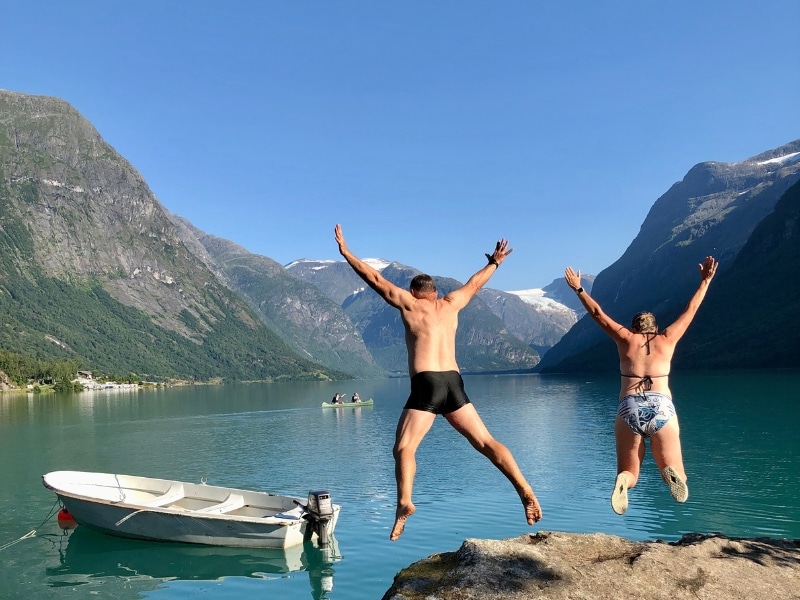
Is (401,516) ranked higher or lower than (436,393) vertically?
lower

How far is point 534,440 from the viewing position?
6106 centimetres

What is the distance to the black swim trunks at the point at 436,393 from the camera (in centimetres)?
795

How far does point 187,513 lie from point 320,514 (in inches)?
204

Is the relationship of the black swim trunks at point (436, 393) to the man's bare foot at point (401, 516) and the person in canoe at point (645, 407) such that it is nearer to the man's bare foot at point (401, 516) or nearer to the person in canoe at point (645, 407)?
the man's bare foot at point (401, 516)

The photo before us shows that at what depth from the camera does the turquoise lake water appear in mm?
23609

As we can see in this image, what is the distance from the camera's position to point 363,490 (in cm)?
3866

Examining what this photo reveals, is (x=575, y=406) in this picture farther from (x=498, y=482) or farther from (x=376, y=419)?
(x=498, y=482)

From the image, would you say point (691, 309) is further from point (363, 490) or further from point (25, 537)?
point (363, 490)

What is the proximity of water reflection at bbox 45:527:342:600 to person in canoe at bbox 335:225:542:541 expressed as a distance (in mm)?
15491

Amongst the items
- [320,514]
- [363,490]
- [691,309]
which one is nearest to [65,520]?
[320,514]

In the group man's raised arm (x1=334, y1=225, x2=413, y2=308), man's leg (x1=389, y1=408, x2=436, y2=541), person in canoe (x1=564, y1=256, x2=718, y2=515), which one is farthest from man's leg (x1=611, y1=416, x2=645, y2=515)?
man's raised arm (x1=334, y1=225, x2=413, y2=308)

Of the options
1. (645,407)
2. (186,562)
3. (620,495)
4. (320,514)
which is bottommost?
(186,562)

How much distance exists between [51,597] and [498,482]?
78.4ft

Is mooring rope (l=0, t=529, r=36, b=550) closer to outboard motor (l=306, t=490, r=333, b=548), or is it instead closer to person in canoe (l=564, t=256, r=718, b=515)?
outboard motor (l=306, t=490, r=333, b=548)
